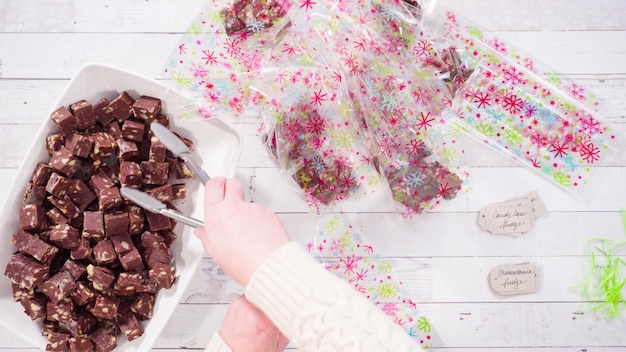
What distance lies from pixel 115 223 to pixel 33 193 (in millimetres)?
176

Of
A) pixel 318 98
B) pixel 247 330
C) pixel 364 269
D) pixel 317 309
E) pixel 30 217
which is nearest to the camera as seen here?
pixel 317 309

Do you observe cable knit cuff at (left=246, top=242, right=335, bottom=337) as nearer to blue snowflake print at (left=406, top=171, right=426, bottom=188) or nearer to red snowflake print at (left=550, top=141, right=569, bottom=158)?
blue snowflake print at (left=406, top=171, right=426, bottom=188)

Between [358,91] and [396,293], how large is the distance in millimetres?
516

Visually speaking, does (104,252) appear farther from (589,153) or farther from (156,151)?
(589,153)

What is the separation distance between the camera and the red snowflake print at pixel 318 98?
132cm

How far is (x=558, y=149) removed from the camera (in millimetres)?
1470

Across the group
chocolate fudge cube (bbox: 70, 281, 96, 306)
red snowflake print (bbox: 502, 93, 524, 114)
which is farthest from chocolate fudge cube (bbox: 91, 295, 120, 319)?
red snowflake print (bbox: 502, 93, 524, 114)

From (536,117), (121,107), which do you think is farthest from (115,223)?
(536,117)

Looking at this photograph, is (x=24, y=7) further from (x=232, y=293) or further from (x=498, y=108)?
(x=498, y=108)

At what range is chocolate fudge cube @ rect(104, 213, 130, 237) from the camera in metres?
1.23

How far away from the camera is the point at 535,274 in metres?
1.48

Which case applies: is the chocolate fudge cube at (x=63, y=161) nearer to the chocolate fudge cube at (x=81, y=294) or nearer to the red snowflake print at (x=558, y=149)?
the chocolate fudge cube at (x=81, y=294)

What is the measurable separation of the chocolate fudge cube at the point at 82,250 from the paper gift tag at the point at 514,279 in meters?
0.96

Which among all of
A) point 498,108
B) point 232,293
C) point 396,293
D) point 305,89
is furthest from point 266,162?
point 498,108
